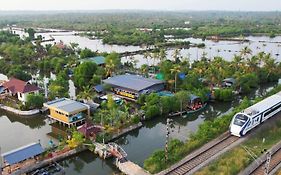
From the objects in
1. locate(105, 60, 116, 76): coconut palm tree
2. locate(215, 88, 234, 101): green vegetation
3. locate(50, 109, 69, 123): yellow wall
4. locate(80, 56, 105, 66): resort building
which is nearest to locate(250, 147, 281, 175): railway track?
locate(215, 88, 234, 101): green vegetation

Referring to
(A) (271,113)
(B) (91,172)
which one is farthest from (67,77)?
(A) (271,113)

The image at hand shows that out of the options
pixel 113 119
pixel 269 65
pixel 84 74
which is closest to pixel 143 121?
pixel 113 119

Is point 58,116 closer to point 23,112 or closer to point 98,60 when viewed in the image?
point 23,112

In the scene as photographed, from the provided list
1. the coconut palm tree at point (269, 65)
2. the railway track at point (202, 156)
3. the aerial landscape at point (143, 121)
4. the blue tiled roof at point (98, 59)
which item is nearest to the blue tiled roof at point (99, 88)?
the aerial landscape at point (143, 121)

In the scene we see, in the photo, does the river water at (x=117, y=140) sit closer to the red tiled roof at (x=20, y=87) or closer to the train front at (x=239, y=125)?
the red tiled roof at (x=20, y=87)

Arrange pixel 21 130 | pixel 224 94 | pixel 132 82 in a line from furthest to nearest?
pixel 132 82 → pixel 224 94 → pixel 21 130
